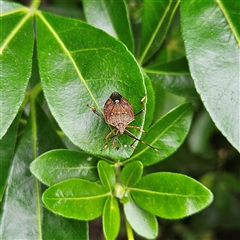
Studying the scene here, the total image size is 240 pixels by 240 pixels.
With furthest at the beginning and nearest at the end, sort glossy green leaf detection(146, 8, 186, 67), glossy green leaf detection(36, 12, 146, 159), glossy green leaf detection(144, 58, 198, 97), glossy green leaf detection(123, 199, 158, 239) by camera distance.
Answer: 1. glossy green leaf detection(146, 8, 186, 67)
2. glossy green leaf detection(144, 58, 198, 97)
3. glossy green leaf detection(123, 199, 158, 239)
4. glossy green leaf detection(36, 12, 146, 159)

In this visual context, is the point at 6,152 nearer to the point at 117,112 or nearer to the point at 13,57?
the point at 13,57

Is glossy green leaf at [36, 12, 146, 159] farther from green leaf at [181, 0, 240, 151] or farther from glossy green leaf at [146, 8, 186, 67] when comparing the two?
glossy green leaf at [146, 8, 186, 67]

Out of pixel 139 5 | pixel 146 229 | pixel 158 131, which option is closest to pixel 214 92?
pixel 158 131

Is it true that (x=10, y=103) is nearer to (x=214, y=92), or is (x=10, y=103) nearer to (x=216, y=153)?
(x=214, y=92)

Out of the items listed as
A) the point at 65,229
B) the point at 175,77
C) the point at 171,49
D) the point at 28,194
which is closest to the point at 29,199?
the point at 28,194

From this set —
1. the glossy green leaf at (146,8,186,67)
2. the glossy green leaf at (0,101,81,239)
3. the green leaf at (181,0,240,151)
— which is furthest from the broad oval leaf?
the glossy green leaf at (146,8,186,67)

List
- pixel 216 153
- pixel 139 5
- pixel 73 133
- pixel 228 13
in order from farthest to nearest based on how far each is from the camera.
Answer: pixel 216 153
pixel 139 5
pixel 228 13
pixel 73 133
